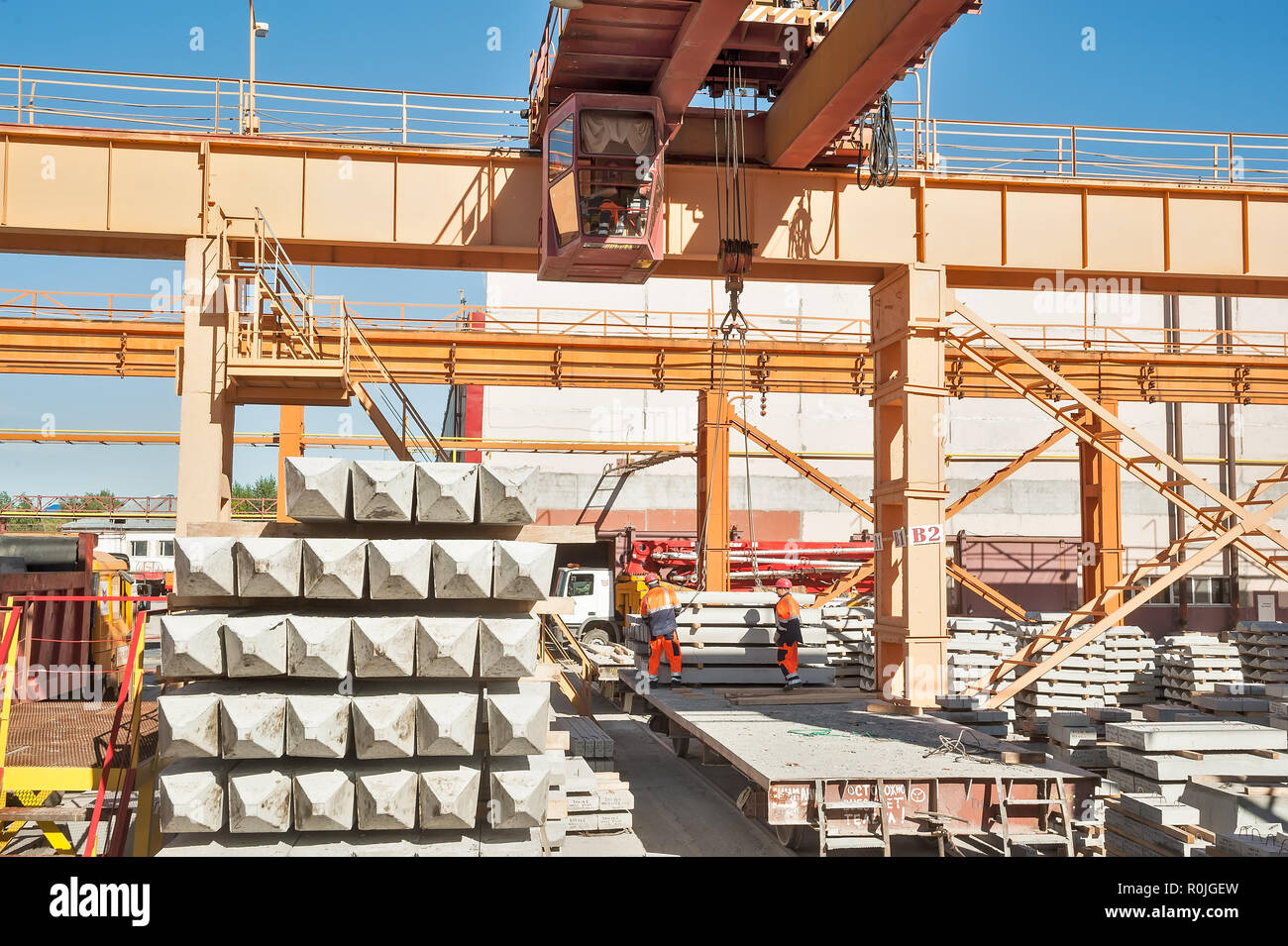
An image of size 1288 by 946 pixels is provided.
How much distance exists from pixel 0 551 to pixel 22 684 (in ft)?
15.3

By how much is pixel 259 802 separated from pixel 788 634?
26.4ft

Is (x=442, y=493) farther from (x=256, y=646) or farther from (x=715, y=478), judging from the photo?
(x=715, y=478)

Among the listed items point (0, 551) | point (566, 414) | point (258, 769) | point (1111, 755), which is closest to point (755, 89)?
point (1111, 755)

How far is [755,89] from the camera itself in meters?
12.1

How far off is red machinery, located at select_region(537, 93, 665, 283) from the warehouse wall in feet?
65.5

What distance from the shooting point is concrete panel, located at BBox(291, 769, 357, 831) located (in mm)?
6438

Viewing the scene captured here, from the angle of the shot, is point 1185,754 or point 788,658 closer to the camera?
point 1185,754

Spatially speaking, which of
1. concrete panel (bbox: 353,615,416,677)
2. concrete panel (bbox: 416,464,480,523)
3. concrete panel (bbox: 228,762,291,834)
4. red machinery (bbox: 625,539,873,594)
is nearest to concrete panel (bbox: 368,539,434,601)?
concrete panel (bbox: 353,615,416,677)

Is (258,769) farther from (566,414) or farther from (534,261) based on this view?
(566,414)

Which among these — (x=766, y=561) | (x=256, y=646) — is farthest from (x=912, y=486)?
(x=766, y=561)

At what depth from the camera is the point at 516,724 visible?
6.66 metres

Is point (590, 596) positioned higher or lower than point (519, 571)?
lower

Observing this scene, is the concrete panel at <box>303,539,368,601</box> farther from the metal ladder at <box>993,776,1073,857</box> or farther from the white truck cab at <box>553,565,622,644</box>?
the white truck cab at <box>553,565,622,644</box>
